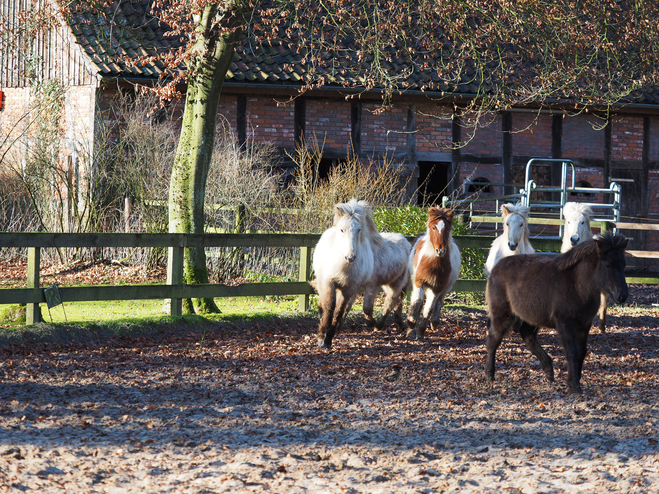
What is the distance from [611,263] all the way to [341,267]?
334 centimetres

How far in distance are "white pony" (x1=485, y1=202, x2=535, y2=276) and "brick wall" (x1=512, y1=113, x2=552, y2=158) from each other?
10182 mm

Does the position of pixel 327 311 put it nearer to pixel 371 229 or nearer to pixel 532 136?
pixel 371 229

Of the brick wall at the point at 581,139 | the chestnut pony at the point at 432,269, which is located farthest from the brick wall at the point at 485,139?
the chestnut pony at the point at 432,269

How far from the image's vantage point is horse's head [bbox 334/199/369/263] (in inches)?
344

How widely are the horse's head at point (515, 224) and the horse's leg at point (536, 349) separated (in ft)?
8.50

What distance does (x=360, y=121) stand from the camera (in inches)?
736

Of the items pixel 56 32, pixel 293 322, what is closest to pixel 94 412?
pixel 293 322

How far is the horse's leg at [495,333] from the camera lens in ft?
23.5

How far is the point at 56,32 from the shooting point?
18.1 meters

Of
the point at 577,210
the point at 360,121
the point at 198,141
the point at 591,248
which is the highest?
the point at 360,121

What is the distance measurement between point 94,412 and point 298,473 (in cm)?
194

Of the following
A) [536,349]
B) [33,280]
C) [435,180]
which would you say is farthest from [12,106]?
[536,349]

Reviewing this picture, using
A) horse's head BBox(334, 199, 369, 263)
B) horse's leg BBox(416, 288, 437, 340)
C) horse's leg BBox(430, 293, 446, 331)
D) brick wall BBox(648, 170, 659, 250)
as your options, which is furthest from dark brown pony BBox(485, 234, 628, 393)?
brick wall BBox(648, 170, 659, 250)

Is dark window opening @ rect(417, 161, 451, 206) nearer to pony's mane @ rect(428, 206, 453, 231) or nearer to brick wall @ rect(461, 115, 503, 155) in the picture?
brick wall @ rect(461, 115, 503, 155)
